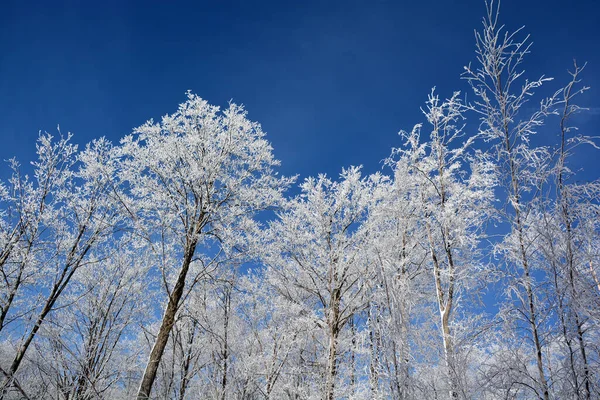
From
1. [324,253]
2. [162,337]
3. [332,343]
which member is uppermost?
[324,253]

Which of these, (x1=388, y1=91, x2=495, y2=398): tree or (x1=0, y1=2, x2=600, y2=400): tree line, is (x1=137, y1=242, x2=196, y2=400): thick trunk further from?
(x1=388, y1=91, x2=495, y2=398): tree

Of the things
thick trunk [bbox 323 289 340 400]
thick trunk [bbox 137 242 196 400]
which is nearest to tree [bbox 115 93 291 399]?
thick trunk [bbox 137 242 196 400]

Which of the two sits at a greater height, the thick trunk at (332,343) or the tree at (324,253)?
the tree at (324,253)

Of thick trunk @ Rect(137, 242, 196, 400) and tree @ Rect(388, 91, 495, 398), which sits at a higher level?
tree @ Rect(388, 91, 495, 398)

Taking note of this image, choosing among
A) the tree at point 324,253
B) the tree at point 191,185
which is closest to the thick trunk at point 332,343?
the tree at point 324,253

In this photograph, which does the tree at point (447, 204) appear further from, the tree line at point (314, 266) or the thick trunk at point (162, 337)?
the thick trunk at point (162, 337)

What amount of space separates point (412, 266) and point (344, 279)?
1946 mm

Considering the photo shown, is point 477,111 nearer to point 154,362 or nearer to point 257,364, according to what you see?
point 154,362

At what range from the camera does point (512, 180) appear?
428 centimetres

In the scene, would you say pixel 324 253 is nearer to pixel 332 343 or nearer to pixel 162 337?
pixel 332 343

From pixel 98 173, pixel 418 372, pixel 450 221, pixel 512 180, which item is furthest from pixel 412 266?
pixel 98 173

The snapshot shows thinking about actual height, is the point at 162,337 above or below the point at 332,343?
below

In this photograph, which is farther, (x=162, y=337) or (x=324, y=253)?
(x=324, y=253)

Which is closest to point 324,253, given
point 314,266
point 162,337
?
point 314,266
